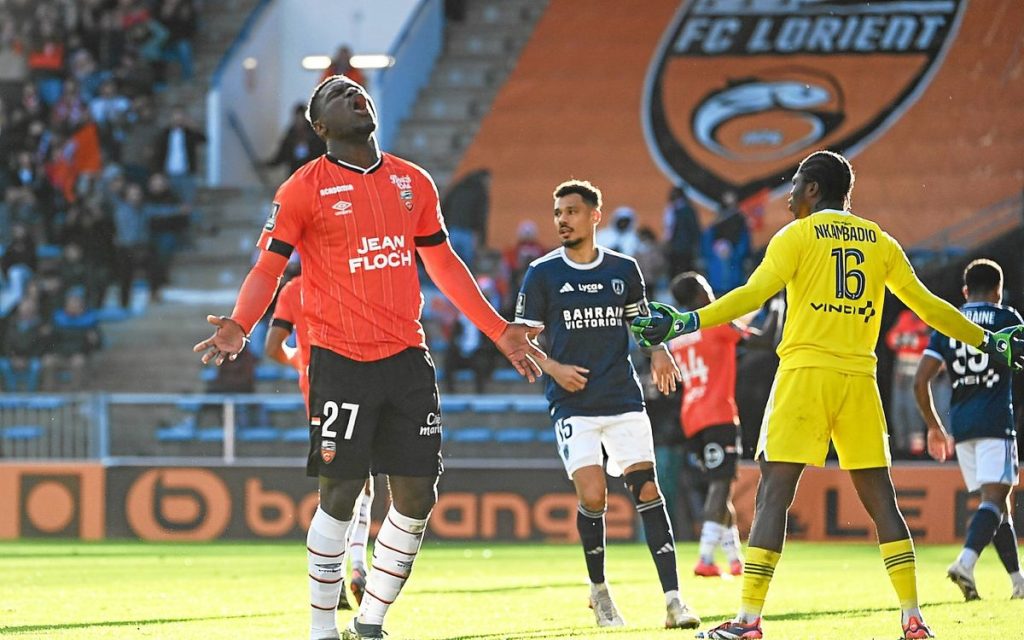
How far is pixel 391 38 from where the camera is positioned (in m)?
28.9

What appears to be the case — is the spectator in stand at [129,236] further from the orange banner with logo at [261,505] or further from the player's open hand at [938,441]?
the player's open hand at [938,441]

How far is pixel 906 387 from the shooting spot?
1941 cm

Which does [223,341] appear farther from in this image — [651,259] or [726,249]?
[726,249]

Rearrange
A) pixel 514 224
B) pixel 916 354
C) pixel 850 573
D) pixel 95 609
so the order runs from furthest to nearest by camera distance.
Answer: pixel 514 224 → pixel 916 354 → pixel 850 573 → pixel 95 609

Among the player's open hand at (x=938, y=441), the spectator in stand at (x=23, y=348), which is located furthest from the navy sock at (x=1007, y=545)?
the spectator in stand at (x=23, y=348)

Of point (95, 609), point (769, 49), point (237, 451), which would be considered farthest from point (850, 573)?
point (769, 49)

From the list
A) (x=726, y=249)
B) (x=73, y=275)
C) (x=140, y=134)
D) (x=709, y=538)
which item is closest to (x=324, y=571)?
(x=709, y=538)

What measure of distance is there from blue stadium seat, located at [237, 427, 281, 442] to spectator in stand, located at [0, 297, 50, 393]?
4082 mm

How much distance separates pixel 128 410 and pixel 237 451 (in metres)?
1.21

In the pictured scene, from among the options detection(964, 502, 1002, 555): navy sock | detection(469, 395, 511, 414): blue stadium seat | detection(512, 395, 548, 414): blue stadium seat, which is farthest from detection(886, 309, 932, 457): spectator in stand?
detection(964, 502, 1002, 555): navy sock

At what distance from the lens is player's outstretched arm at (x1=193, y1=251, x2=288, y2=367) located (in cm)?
664

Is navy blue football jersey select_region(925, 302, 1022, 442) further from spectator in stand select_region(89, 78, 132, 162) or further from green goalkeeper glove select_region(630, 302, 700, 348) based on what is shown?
spectator in stand select_region(89, 78, 132, 162)

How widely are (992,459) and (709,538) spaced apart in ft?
8.76

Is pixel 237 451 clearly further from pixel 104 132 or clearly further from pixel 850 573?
pixel 104 132
